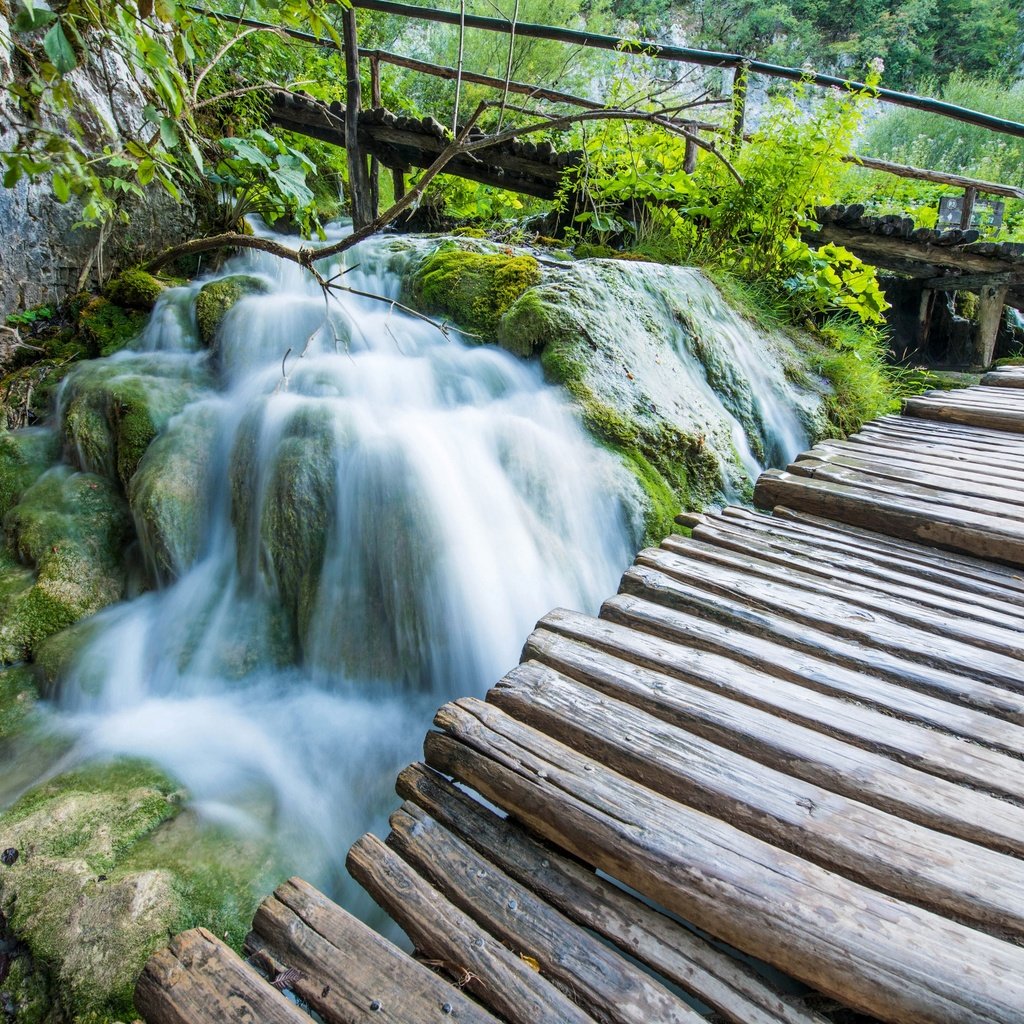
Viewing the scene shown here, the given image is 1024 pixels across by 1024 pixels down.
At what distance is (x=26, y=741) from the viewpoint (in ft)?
8.45

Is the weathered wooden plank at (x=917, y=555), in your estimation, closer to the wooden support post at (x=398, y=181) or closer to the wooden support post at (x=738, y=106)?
the wooden support post at (x=738, y=106)

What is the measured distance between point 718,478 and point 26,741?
3.72 meters

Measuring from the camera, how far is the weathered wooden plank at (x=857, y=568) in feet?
7.68

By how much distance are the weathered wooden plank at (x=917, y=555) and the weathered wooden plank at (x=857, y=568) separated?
3 cm

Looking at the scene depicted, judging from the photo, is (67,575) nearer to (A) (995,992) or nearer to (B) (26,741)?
(B) (26,741)

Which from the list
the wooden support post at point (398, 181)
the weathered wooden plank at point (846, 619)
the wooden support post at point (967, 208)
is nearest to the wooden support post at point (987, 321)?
the wooden support post at point (967, 208)

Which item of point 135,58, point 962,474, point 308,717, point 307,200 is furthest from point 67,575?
point 962,474

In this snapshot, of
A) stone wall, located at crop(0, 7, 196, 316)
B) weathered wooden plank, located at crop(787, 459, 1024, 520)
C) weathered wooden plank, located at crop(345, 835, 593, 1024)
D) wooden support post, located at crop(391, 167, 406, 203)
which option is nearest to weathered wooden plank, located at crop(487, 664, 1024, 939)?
weathered wooden plank, located at crop(345, 835, 593, 1024)

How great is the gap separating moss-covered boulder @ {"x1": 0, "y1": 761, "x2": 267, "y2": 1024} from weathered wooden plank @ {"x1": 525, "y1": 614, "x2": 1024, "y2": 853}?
126 cm

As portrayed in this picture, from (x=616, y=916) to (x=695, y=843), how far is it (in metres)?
0.22

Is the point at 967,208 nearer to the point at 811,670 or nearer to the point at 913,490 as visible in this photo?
the point at 913,490

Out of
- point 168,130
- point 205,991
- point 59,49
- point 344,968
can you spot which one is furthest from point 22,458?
point 344,968

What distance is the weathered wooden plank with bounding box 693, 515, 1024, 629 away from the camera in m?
2.34

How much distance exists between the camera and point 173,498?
333cm
